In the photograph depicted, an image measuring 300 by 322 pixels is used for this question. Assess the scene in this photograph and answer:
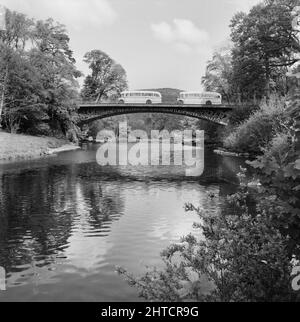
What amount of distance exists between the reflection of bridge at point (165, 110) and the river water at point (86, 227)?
49.4m

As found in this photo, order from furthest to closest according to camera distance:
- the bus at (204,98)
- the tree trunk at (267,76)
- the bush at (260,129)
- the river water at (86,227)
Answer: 1. the bus at (204,98)
2. the tree trunk at (267,76)
3. the bush at (260,129)
4. the river water at (86,227)

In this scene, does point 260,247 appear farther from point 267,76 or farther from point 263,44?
point 267,76

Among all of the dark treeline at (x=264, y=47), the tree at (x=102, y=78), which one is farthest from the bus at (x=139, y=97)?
the dark treeline at (x=264, y=47)

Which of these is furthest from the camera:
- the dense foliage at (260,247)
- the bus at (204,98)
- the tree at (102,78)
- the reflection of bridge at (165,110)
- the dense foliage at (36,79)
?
the tree at (102,78)

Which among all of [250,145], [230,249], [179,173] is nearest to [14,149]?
[179,173]

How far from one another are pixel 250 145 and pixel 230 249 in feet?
164

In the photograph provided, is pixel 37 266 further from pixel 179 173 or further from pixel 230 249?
pixel 179 173

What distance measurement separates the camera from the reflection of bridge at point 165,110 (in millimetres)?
83312

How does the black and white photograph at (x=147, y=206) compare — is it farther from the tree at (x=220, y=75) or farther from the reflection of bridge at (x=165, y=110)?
the tree at (x=220, y=75)

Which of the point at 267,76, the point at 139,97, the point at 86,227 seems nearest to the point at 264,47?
the point at 267,76

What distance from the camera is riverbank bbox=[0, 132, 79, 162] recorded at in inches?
1945

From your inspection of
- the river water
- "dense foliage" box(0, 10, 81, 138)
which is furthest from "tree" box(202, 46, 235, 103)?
the river water

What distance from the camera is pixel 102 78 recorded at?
365 feet

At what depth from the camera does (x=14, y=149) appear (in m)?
52.3
